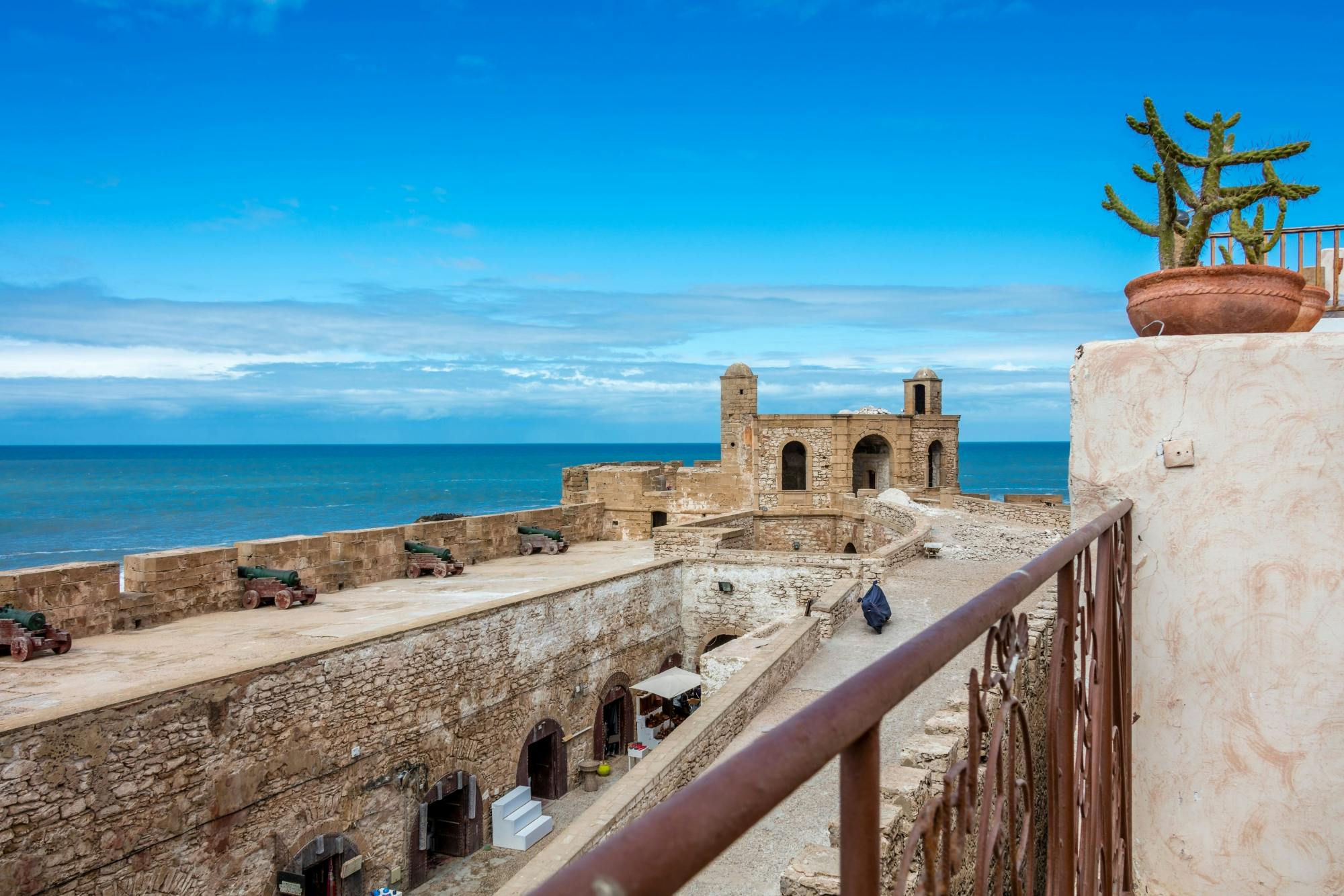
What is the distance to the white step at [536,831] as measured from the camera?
13.5 meters

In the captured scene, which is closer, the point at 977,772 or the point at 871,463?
the point at 977,772

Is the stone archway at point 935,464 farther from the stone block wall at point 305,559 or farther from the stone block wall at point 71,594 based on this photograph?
the stone block wall at point 71,594

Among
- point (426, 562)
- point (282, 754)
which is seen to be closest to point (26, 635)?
point (282, 754)

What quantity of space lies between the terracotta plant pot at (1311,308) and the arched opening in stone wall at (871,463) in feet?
113

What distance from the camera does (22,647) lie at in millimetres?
10812

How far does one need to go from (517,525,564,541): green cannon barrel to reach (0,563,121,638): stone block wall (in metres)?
10.4

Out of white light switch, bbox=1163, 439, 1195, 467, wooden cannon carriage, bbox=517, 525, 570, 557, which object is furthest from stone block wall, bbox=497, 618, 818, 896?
wooden cannon carriage, bbox=517, 525, 570, 557

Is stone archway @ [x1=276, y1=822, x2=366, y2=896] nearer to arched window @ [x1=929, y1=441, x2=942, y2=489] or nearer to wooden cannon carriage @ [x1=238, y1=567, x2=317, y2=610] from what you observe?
wooden cannon carriage @ [x1=238, y1=567, x2=317, y2=610]

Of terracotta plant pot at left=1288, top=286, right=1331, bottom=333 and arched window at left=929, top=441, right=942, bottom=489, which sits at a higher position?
terracotta plant pot at left=1288, top=286, right=1331, bottom=333

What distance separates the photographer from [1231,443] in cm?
332

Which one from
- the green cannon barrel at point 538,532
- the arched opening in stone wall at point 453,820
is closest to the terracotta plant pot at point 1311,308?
the arched opening in stone wall at point 453,820

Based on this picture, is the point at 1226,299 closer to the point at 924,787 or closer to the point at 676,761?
the point at 924,787

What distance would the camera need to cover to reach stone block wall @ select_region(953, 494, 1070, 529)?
69.0 feet

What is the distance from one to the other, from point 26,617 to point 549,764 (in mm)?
7850
